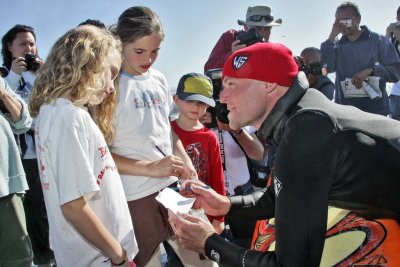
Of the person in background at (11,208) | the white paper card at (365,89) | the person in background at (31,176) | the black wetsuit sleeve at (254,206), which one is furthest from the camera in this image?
the white paper card at (365,89)

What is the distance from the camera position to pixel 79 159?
1.69 m

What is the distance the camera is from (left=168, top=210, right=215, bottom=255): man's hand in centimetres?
186

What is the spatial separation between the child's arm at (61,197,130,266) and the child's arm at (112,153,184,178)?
0.62 metres

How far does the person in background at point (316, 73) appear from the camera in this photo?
4.78m

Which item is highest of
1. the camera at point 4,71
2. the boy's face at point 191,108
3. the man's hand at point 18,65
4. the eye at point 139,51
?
the eye at point 139,51

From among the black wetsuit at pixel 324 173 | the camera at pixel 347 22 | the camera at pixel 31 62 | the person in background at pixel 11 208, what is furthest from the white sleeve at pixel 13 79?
the camera at pixel 347 22

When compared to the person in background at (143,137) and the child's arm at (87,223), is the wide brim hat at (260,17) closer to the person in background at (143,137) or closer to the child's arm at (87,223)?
the person in background at (143,137)

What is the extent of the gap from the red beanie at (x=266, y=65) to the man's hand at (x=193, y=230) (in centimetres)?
74

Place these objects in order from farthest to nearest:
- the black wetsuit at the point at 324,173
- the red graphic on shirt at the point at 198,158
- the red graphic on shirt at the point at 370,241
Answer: the red graphic on shirt at the point at 198,158 < the red graphic on shirt at the point at 370,241 < the black wetsuit at the point at 324,173

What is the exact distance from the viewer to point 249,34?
3.63 m

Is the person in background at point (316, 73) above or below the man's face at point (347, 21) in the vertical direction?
below

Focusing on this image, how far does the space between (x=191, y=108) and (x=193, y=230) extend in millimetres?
1347

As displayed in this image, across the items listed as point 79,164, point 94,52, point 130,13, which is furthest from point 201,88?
point 79,164

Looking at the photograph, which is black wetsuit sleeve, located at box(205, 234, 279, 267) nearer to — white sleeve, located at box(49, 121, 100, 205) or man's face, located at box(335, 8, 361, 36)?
white sleeve, located at box(49, 121, 100, 205)
